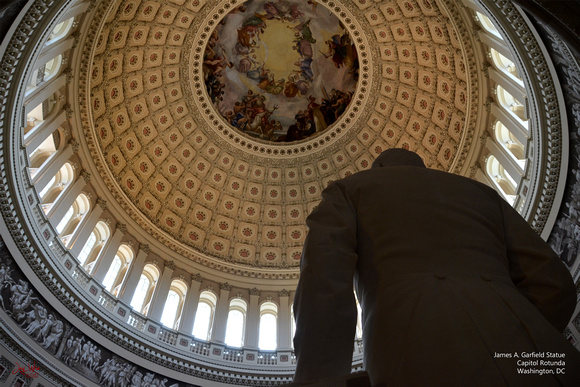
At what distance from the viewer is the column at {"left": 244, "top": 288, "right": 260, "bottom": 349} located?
684 inches

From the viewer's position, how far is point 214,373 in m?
15.3

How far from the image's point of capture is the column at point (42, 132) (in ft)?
43.0

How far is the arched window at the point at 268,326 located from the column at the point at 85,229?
7085 mm

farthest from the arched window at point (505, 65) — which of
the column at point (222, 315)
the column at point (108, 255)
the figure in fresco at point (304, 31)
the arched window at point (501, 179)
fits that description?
the column at point (108, 255)

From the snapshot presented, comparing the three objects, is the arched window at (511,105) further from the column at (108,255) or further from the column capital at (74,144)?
the column capital at (74,144)

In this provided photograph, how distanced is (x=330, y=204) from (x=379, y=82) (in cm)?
1913

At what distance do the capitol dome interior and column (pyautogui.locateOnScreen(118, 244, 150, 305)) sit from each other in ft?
0.69

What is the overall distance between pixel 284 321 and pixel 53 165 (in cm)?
978

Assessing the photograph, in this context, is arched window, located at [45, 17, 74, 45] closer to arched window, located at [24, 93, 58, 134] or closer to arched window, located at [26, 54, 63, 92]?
arched window, located at [26, 54, 63, 92]

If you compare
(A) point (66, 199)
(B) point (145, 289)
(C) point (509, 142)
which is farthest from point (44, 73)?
(C) point (509, 142)

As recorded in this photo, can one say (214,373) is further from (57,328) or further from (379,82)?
(379,82)

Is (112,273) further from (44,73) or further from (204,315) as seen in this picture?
(44,73)

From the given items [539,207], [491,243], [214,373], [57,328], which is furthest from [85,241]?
[491,243]

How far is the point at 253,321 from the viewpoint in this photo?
1834 cm
